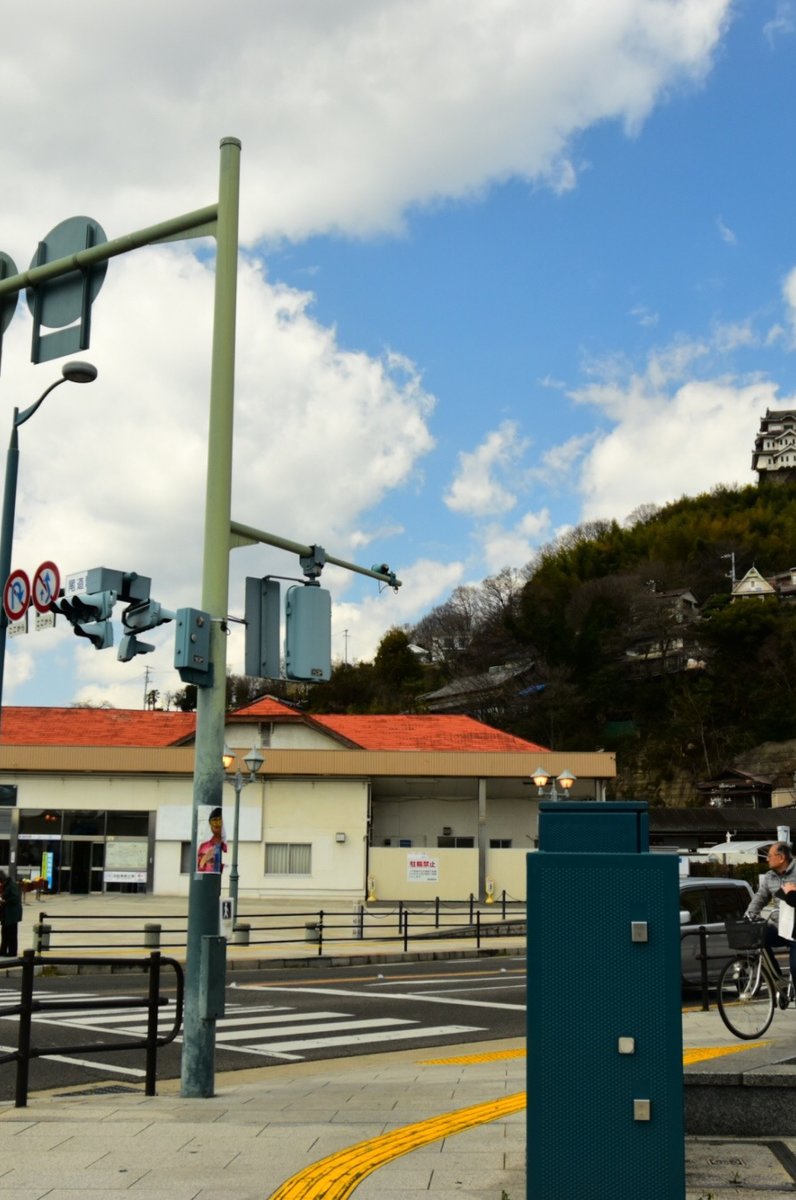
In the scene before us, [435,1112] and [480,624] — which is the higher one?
[480,624]

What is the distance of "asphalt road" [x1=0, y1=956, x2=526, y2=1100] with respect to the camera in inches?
467

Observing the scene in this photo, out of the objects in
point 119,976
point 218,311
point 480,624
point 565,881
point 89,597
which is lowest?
point 119,976

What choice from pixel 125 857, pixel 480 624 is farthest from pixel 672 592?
pixel 125 857

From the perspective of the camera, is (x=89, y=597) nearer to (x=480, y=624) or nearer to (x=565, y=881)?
(x=565, y=881)

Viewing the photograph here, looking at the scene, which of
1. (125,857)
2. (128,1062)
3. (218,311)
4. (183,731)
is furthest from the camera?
(183,731)

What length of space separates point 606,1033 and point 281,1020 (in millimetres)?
10779

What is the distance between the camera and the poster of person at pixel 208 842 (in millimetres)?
9609

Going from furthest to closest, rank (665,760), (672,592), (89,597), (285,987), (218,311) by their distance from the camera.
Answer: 1. (672,592)
2. (665,760)
3. (285,987)
4. (218,311)
5. (89,597)

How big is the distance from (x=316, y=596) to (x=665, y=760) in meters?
93.3

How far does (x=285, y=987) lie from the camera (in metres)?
19.4

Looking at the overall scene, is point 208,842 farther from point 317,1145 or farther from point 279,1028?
point 279,1028

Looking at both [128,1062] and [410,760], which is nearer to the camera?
[128,1062]

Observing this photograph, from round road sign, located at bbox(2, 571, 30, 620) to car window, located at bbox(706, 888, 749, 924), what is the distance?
1061 cm

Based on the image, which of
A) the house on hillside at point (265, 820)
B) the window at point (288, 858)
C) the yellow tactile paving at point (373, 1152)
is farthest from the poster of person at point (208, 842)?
the window at point (288, 858)
